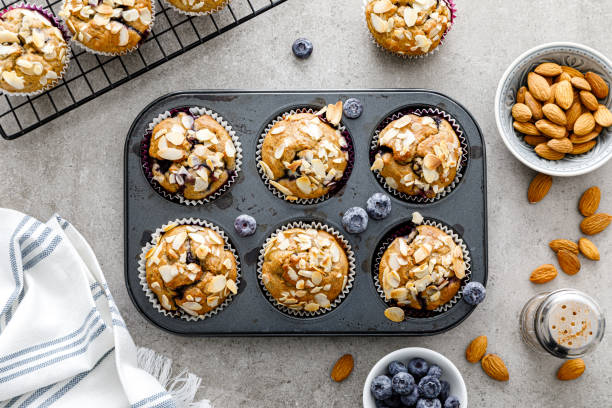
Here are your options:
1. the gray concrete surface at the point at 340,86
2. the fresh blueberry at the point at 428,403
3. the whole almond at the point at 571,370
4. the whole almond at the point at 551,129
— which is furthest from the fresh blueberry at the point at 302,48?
the whole almond at the point at 571,370

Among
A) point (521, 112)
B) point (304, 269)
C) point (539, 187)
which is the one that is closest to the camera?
point (304, 269)

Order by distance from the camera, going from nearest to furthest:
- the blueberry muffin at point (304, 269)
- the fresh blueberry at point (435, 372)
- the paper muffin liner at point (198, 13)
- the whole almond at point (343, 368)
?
the blueberry muffin at point (304, 269), the fresh blueberry at point (435, 372), the paper muffin liner at point (198, 13), the whole almond at point (343, 368)

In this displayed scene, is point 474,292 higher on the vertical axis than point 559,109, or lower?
lower

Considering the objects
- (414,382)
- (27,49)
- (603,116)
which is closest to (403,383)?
(414,382)

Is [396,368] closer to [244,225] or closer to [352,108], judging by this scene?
→ [244,225]

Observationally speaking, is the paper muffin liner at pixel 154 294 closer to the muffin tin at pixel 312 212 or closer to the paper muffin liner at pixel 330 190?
the muffin tin at pixel 312 212

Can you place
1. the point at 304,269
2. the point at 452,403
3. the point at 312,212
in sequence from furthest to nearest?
the point at 312,212 → the point at 452,403 → the point at 304,269

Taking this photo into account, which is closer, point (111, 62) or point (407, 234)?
point (407, 234)

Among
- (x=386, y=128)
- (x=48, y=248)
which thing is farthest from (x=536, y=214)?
(x=48, y=248)
